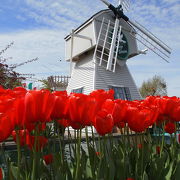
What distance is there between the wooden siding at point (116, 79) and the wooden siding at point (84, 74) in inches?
14.4

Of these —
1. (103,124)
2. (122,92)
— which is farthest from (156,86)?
(103,124)

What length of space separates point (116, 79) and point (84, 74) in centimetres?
183

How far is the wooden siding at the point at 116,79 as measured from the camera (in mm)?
13052

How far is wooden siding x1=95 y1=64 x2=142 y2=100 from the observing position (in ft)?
42.8

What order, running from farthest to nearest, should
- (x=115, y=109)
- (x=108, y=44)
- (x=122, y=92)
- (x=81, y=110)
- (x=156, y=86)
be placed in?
(x=156, y=86) → (x=122, y=92) → (x=108, y=44) → (x=115, y=109) → (x=81, y=110)

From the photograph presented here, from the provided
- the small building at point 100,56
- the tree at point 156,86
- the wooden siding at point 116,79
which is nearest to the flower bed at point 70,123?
the small building at point 100,56

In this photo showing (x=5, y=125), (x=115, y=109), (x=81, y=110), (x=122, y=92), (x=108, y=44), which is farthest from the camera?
(x=122, y=92)

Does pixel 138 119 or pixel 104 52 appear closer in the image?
pixel 138 119

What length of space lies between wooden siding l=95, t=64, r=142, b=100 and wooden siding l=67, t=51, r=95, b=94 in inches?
14.4

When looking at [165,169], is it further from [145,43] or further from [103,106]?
[145,43]

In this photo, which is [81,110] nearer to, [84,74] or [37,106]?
[37,106]

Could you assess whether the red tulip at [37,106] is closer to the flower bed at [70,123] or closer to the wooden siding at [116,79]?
the flower bed at [70,123]

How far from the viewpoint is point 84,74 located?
1390 cm

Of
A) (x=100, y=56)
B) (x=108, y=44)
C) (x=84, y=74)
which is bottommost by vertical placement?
(x=84, y=74)
